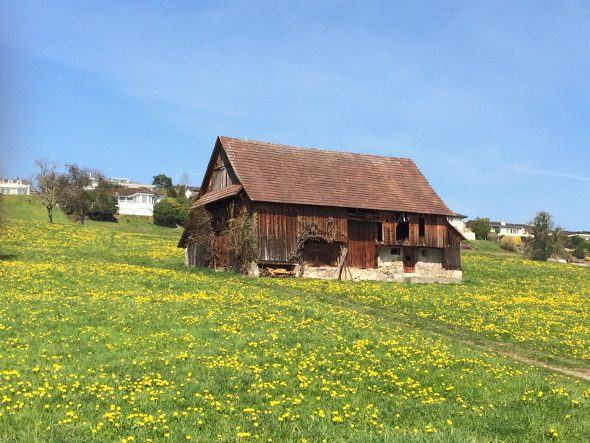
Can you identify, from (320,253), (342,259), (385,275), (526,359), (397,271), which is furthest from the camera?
(397,271)

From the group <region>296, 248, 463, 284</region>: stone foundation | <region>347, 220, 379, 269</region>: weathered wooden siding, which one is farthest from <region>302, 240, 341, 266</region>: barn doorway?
<region>347, 220, 379, 269</region>: weathered wooden siding

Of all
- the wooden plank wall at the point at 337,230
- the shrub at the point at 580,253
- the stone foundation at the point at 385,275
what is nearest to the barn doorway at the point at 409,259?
the stone foundation at the point at 385,275

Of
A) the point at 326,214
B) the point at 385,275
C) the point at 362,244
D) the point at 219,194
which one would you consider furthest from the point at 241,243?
the point at 385,275

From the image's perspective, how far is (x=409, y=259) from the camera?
45.2m

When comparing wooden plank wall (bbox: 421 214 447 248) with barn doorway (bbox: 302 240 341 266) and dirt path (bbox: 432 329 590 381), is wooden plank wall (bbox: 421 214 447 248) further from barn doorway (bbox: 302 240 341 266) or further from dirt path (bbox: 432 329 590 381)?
dirt path (bbox: 432 329 590 381)

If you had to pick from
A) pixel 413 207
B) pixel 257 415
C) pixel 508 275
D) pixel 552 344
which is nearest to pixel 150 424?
pixel 257 415

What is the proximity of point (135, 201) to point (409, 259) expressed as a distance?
89738mm

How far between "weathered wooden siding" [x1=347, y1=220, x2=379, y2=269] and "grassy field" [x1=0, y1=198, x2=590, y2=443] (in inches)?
498

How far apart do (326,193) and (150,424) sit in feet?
111

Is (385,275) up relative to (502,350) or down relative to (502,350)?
up

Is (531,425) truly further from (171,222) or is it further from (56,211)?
(56,211)

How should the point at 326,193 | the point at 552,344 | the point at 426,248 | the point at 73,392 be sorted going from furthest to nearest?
the point at 426,248 → the point at 326,193 → the point at 552,344 → the point at 73,392

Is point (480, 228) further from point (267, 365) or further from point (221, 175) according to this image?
point (267, 365)

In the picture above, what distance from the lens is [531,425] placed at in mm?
10734
